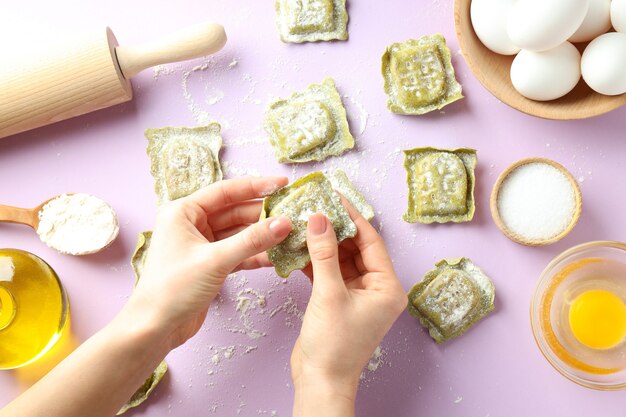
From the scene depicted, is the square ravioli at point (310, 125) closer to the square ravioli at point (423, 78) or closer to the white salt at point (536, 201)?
the square ravioli at point (423, 78)

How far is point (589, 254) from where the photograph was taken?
1482 mm

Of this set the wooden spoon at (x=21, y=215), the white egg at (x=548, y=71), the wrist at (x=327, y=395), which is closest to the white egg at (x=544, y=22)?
the white egg at (x=548, y=71)

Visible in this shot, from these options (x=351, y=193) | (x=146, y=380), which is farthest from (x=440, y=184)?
(x=146, y=380)

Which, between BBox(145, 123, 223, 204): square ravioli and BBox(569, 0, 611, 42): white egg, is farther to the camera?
BBox(145, 123, 223, 204): square ravioli

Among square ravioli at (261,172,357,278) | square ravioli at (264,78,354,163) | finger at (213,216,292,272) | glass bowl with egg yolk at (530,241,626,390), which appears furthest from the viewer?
square ravioli at (264,78,354,163)

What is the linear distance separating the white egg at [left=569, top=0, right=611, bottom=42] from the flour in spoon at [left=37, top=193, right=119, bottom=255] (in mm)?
1249

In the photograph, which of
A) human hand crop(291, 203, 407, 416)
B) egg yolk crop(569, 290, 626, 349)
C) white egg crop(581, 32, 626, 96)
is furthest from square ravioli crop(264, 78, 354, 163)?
egg yolk crop(569, 290, 626, 349)

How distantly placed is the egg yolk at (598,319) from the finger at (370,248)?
515mm

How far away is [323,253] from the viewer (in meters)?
1.22

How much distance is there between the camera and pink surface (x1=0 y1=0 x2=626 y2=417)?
5.12ft

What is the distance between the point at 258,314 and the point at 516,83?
0.87 meters

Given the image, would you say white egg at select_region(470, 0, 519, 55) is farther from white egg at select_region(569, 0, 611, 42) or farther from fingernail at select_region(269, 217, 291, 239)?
fingernail at select_region(269, 217, 291, 239)

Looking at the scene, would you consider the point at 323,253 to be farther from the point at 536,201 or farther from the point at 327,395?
the point at 536,201

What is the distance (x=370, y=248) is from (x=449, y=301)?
30 cm
